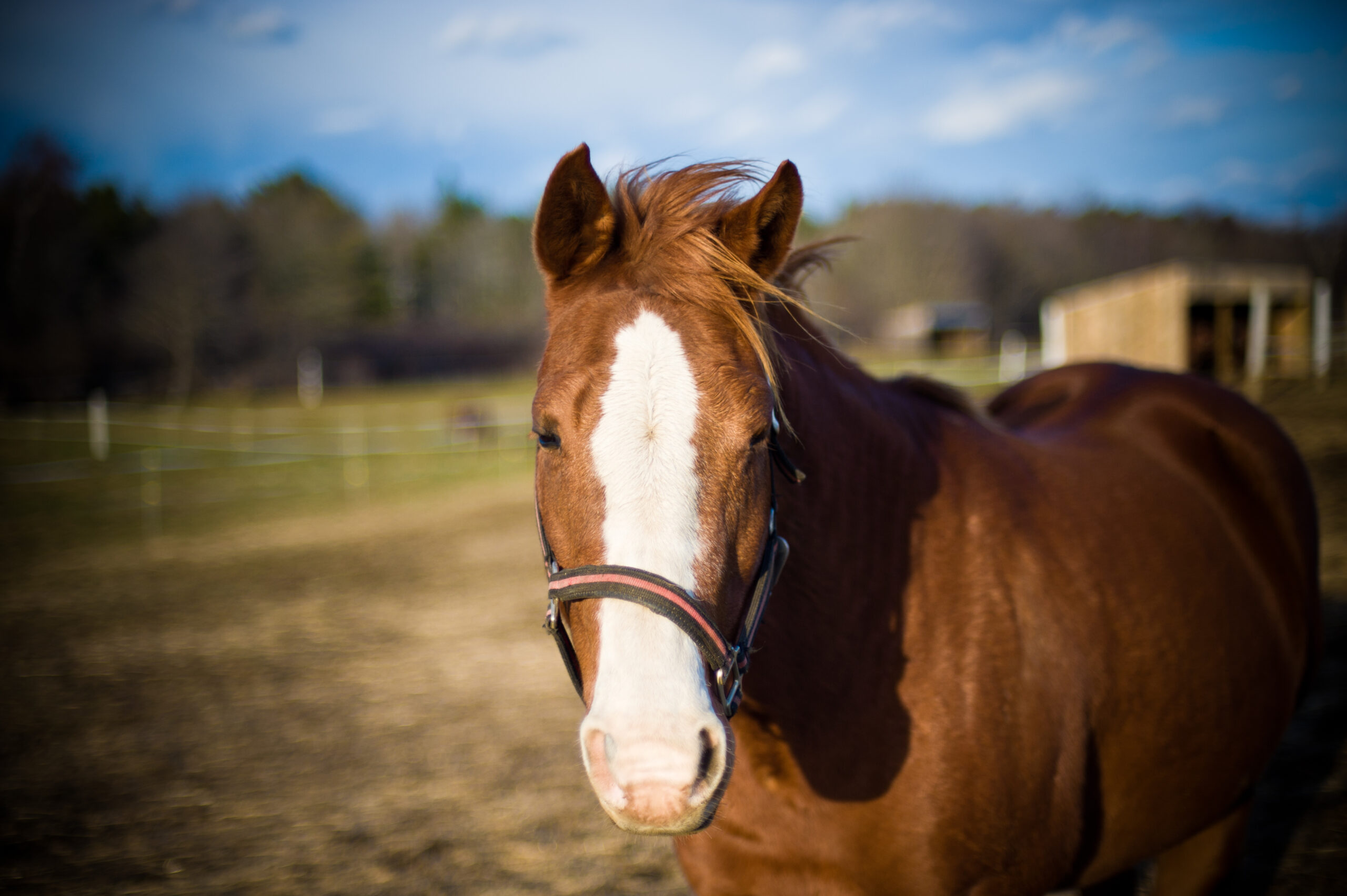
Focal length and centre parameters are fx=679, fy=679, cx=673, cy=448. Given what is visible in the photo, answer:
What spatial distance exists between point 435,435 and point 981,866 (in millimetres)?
18646

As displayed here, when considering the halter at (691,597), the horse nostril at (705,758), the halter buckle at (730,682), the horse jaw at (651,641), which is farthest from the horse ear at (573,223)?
the horse nostril at (705,758)

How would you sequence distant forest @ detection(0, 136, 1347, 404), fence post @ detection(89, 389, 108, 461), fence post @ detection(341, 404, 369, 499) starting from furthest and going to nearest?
distant forest @ detection(0, 136, 1347, 404) < fence post @ detection(89, 389, 108, 461) < fence post @ detection(341, 404, 369, 499)

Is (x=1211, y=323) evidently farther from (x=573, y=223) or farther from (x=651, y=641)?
(x=651, y=641)

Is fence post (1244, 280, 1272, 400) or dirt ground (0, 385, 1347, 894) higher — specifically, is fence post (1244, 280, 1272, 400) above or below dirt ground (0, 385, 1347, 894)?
above

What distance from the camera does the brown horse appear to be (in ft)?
3.92

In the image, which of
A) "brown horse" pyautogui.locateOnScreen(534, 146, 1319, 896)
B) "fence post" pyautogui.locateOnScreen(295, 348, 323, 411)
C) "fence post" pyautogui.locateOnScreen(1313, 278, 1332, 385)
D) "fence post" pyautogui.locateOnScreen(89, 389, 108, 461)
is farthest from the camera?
"fence post" pyautogui.locateOnScreen(295, 348, 323, 411)

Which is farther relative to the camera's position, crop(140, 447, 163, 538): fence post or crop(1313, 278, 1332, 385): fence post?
crop(1313, 278, 1332, 385): fence post

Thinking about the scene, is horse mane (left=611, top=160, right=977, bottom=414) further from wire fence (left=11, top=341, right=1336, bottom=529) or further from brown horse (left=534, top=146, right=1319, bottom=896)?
wire fence (left=11, top=341, right=1336, bottom=529)

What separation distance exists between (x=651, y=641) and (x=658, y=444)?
342 mm

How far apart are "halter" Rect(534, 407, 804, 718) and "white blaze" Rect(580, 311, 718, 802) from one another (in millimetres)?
20

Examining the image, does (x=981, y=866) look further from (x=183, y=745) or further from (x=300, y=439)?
(x=300, y=439)

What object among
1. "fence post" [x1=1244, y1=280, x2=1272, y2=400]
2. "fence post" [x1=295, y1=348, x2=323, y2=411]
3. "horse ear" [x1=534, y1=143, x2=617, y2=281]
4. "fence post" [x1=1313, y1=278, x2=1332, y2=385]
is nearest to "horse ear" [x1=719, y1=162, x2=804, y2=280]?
"horse ear" [x1=534, y1=143, x2=617, y2=281]

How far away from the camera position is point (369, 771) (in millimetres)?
4070

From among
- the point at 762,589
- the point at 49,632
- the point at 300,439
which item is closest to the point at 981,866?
the point at 762,589
